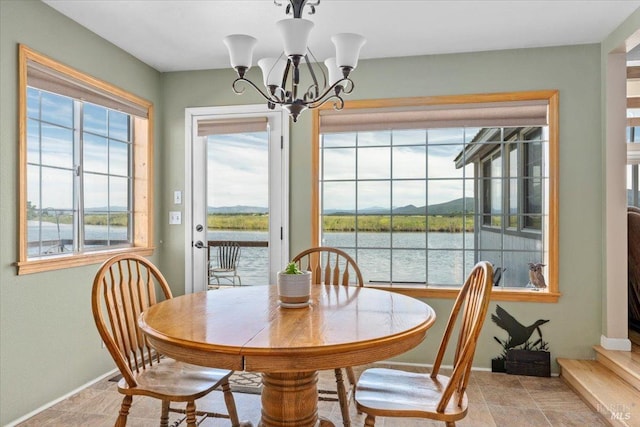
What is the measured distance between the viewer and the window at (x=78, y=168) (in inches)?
103

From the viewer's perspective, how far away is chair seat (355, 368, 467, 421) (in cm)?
161

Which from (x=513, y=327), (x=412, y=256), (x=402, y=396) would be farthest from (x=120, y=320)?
(x=513, y=327)

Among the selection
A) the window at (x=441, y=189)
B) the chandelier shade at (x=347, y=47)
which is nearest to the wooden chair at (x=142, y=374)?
the chandelier shade at (x=347, y=47)

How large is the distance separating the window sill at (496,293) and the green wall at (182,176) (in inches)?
2.3

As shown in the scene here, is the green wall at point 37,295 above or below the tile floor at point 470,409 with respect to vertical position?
above

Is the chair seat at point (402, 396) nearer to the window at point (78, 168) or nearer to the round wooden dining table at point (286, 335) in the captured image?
the round wooden dining table at point (286, 335)

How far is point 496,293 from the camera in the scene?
3.32 m

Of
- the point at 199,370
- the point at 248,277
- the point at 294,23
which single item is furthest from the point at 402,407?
the point at 248,277

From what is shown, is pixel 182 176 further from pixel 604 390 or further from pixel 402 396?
pixel 604 390

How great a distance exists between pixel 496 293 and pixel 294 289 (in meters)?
2.07

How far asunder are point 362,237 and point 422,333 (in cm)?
205

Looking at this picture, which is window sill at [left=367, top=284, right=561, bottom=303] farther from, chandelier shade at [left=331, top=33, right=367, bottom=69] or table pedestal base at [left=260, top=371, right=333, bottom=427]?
chandelier shade at [left=331, top=33, right=367, bottom=69]

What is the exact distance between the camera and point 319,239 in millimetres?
3645

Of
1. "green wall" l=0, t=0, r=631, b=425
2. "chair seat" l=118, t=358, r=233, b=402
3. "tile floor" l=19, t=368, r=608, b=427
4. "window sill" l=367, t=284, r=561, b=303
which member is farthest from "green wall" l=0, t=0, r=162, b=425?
"window sill" l=367, t=284, r=561, b=303
